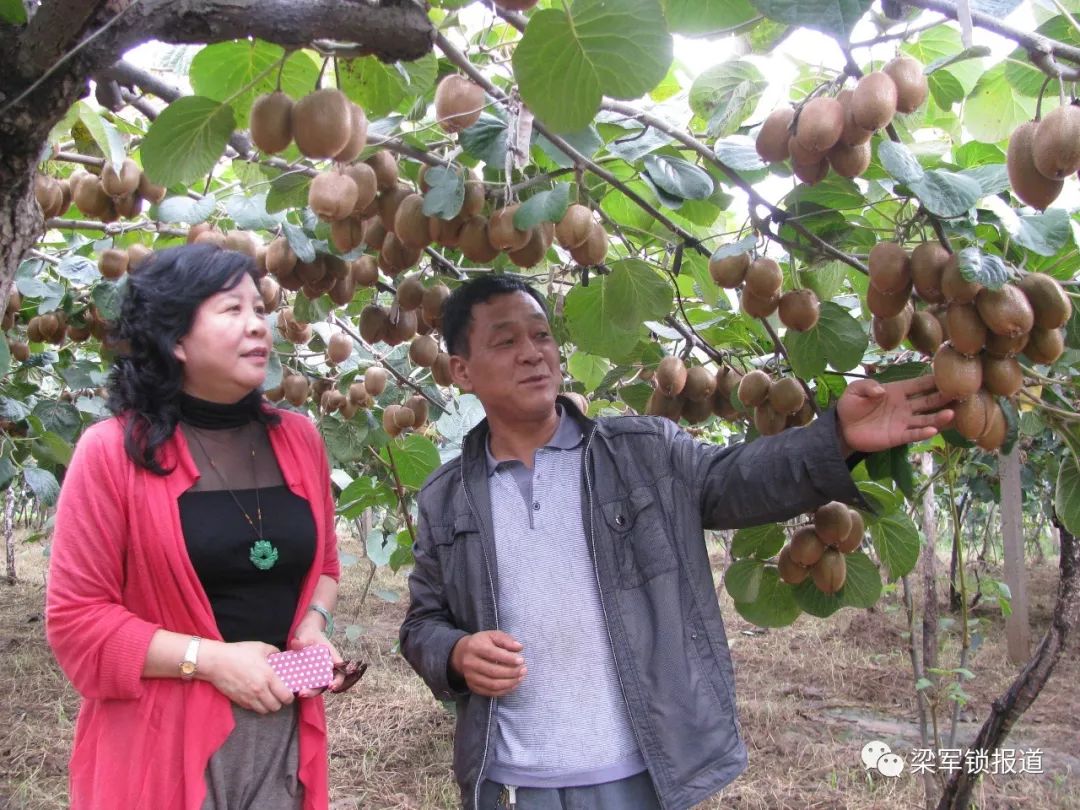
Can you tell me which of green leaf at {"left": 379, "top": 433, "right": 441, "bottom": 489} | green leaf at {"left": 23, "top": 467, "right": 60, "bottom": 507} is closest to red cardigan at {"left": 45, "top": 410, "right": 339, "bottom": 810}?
green leaf at {"left": 379, "top": 433, "right": 441, "bottom": 489}

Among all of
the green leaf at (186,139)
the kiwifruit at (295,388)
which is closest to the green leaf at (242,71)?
the green leaf at (186,139)

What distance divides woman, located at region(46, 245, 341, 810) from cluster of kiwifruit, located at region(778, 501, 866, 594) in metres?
0.81

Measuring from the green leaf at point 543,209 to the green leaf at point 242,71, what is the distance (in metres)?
0.30

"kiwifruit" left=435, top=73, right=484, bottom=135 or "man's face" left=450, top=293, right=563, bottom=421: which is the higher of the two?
"kiwifruit" left=435, top=73, right=484, bottom=135

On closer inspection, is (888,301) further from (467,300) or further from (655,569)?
(467,300)

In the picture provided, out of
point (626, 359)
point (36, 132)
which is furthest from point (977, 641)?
point (36, 132)

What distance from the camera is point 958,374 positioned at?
97 cm

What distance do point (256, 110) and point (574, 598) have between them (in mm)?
836

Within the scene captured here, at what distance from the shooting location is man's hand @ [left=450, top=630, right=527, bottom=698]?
1239mm

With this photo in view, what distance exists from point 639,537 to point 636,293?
0.44m

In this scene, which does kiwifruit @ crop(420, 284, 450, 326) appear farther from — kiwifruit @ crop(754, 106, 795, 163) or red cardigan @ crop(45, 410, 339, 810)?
kiwifruit @ crop(754, 106, 795, 163)

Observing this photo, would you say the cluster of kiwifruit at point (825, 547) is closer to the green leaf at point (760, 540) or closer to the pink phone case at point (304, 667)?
the green leaf at point (760, 540)

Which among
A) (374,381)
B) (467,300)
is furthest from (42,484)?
(467,300)

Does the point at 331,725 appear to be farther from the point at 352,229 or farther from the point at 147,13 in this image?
the point at 147,13
